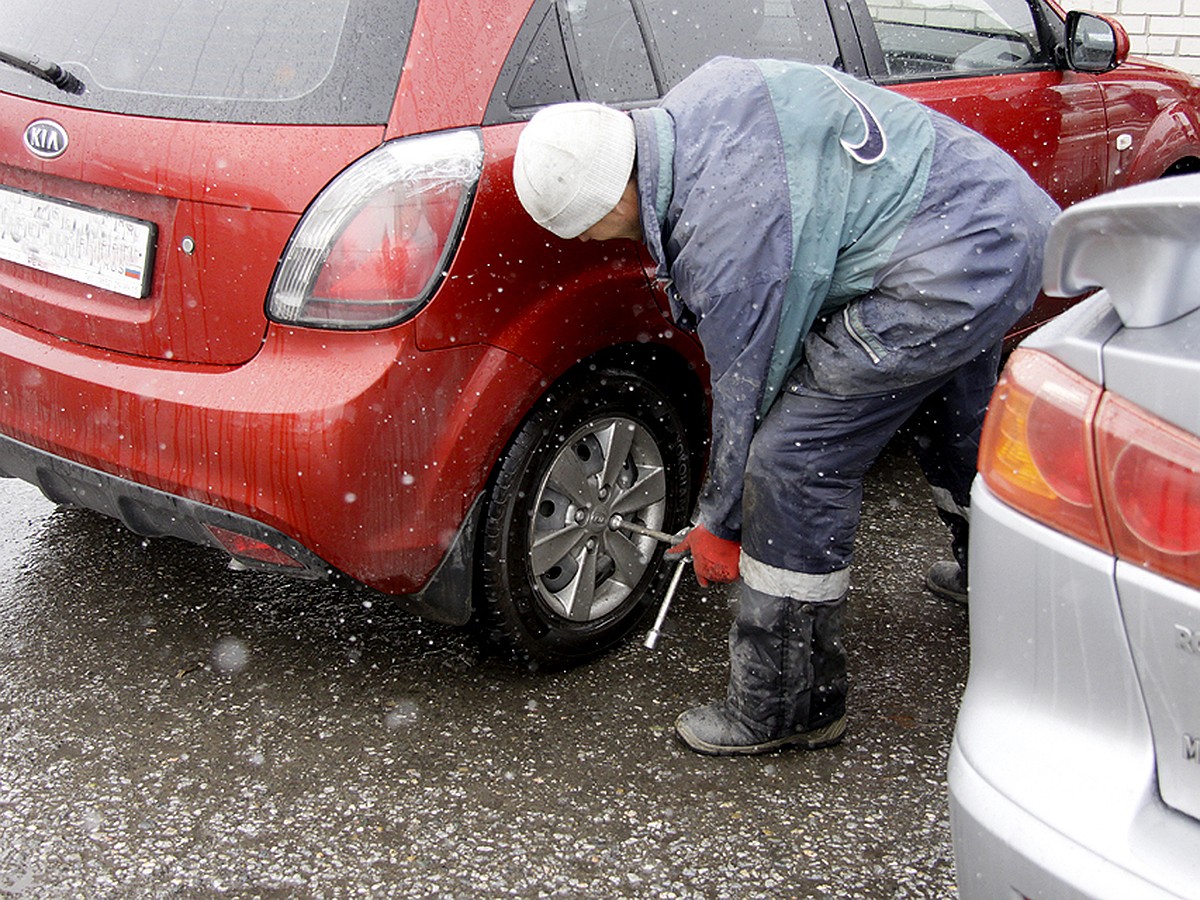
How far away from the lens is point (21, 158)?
2.53 meters

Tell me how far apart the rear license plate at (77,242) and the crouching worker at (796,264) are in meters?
0.77

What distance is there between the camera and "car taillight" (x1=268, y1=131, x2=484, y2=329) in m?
2.25

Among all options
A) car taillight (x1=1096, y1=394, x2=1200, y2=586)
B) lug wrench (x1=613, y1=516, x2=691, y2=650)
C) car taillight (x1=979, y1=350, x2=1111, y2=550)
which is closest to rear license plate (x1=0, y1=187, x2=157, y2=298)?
lug wrench (x1=613, y1=516, x2=691, y2=650)

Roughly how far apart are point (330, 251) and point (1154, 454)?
4.79 feet

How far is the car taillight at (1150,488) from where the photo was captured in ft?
4.36

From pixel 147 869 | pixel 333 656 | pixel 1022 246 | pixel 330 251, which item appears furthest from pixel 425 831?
pixel 1022 246

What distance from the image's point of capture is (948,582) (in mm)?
3355

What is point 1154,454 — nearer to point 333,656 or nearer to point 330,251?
point 330,251

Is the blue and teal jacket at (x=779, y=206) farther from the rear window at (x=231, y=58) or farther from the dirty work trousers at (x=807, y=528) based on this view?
the rear window at (x=231, y=58)

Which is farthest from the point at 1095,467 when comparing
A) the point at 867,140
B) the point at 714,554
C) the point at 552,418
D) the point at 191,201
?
the point at 191,201

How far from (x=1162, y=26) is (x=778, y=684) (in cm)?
630

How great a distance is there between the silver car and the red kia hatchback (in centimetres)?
114

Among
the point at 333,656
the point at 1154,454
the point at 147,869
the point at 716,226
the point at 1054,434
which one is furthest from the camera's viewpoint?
the point at 333,656

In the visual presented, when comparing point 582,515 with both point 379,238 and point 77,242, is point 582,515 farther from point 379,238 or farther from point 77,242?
point 77,242
